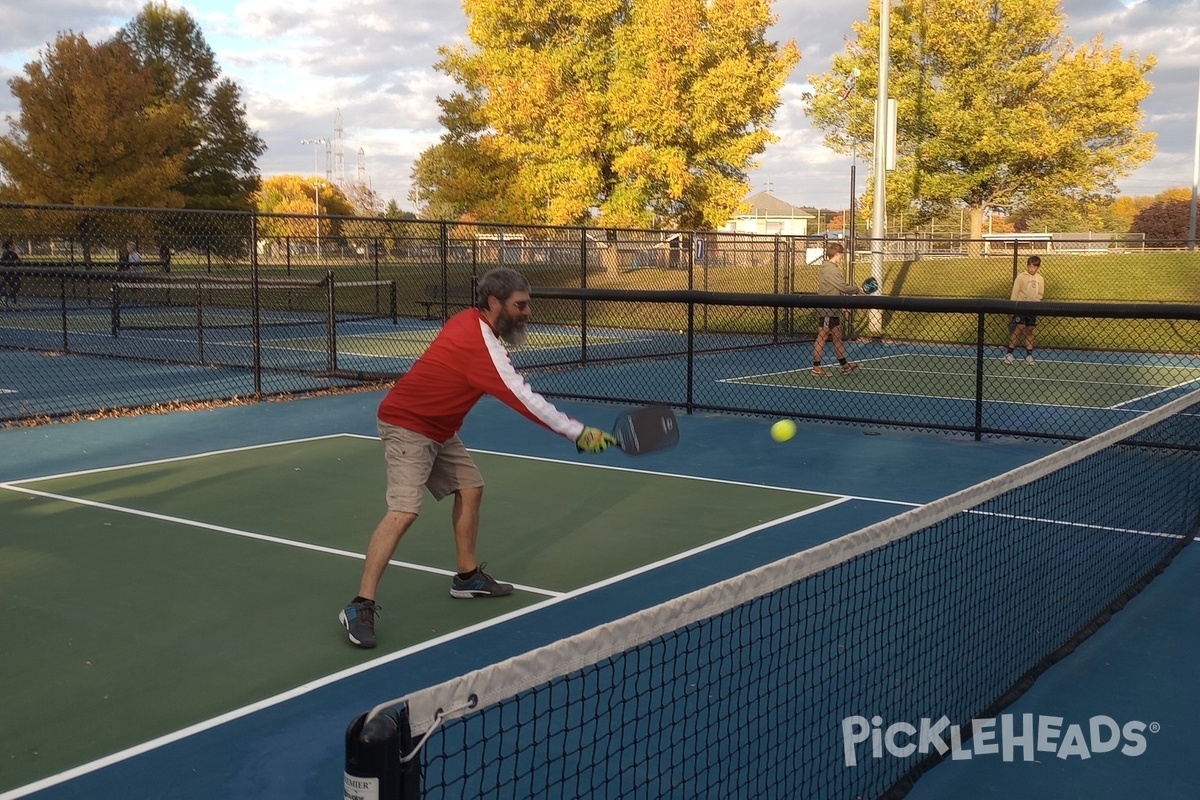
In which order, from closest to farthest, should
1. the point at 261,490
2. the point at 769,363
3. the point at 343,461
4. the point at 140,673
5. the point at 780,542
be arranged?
the point at 140,673
the point at 780,542
the point at 261,490
the point at 343,461
the point at 769,363

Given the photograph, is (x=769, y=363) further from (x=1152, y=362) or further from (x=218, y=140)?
(x=218, y=140)

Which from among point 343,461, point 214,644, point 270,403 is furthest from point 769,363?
point 214,644

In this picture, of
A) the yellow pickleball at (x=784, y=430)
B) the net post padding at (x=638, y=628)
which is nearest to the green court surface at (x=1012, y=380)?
the yellow pickleball at (x=784, y=430)

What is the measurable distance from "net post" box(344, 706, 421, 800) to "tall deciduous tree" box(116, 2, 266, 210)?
4337cm

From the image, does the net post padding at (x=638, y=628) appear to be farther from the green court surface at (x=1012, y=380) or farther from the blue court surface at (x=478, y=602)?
the green court surface at (x=1012, y=380)

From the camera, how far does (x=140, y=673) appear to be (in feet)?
17.1

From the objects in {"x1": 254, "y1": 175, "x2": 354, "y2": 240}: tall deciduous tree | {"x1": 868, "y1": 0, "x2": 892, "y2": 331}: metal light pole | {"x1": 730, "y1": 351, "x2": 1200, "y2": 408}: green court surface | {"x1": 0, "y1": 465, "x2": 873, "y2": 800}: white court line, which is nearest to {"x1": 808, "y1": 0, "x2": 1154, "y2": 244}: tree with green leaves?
{"x1": 868, "y1": 0, "x2": 892, "y2": 331}: metal light pole

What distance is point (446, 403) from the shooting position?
5.65m

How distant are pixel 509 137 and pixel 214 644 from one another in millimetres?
30166

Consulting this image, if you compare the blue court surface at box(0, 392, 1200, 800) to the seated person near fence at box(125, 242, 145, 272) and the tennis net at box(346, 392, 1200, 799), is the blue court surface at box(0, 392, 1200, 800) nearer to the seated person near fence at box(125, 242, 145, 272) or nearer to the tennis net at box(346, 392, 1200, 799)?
the tennis net at box(346, 392, 1200, 799)

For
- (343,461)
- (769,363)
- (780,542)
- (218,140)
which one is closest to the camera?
(780,542)

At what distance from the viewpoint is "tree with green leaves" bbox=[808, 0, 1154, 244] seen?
3647cm

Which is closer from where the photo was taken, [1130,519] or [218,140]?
[1130,519]

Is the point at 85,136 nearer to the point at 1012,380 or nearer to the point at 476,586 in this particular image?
the point at 1012,380
